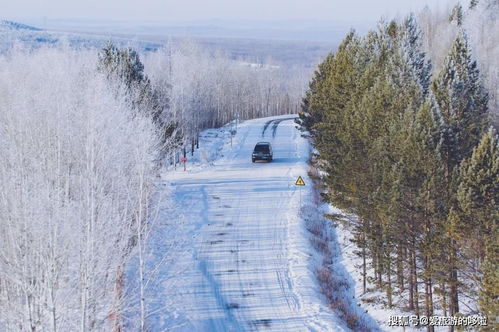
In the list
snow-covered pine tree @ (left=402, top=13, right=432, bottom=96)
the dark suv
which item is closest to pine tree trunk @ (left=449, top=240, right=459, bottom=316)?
snow-covered pine tree @ (left=402, top=13, right=432, bottom=96)

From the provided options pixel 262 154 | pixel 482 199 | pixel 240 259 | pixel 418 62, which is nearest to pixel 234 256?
pixel 240 259

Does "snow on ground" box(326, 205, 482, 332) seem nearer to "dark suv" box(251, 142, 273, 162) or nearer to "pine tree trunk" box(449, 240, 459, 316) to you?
"pine tree trunk" box(449, 240, 459, 316)

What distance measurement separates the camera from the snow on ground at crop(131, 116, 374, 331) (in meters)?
17.6

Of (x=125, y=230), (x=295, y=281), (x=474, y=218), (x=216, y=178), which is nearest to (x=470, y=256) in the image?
(x=474, y=218)

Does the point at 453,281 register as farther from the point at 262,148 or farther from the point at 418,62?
the point at 262,148

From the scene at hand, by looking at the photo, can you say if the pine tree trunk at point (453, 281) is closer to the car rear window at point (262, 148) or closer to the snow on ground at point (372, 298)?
the snow on ground at point (372, 298)

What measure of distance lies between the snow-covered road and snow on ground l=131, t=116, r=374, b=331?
0.04m

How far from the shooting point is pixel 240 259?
2225 centimetres

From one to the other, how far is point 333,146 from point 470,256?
35.6 feet

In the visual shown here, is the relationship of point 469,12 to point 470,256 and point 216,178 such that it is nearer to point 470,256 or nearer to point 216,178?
point 216,178

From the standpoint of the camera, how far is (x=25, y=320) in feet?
32.4

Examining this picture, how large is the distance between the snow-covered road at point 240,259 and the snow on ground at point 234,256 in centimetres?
4

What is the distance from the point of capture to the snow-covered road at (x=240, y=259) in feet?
57.7

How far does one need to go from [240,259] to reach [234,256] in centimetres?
37
